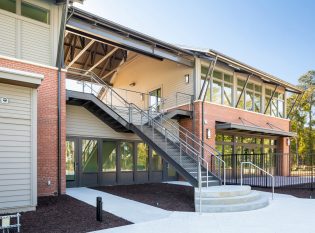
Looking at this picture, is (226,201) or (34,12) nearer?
(226,201)

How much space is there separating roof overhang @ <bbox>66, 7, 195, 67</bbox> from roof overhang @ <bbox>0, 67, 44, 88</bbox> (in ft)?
13.2

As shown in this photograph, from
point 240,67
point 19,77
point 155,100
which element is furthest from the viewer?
point 155,100

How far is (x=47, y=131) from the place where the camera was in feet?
34.6

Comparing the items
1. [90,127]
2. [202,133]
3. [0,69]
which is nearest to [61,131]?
[90,127]

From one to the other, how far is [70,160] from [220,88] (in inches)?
381

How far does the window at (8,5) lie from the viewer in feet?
33.1

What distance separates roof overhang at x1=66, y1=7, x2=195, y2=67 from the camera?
1132 cm

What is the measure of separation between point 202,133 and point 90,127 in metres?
5.92

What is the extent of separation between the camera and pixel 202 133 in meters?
15.5

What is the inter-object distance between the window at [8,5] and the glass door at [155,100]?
9558mm

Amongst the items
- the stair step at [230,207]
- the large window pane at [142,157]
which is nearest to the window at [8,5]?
the large window pane at [142,157]

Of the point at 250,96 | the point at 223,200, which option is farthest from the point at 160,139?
the point at 250,96

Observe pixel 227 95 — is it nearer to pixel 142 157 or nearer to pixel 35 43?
pixel 142 157

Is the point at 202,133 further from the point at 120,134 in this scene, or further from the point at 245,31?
the point at 245,31
